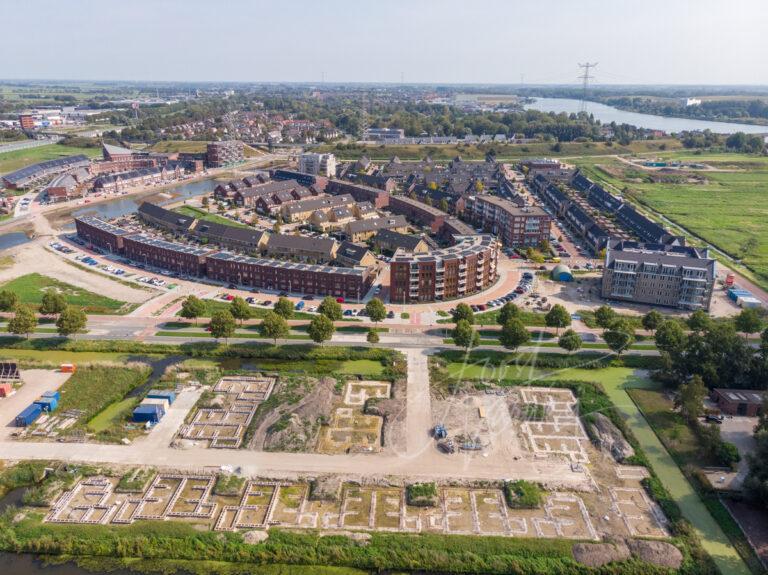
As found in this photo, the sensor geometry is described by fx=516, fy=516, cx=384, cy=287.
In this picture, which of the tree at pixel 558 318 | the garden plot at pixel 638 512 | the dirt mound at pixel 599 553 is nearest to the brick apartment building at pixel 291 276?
the tree at pixel 558 318

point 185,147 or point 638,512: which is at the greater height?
point 185,147

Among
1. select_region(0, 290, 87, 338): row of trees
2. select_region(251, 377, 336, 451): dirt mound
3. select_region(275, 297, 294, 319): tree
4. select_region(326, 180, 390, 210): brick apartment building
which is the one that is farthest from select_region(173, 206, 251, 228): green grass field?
select_region(251, 377, 336, 451): dirt mound

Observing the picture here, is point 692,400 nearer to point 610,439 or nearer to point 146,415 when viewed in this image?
point 610,439

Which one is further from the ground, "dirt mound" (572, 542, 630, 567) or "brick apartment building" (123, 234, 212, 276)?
"brick apartment building" (123, 234, 212, 276)

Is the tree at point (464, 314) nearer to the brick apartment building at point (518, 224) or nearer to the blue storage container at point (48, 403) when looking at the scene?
the brick apartment building at point (518, 224)

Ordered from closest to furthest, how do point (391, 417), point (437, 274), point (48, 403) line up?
point (391, 417) → point (48, 403) → point (437, 274)

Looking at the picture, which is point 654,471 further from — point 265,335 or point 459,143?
point 459,143

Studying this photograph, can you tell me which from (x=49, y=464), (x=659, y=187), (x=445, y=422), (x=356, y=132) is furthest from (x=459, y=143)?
(x=49, y=464)

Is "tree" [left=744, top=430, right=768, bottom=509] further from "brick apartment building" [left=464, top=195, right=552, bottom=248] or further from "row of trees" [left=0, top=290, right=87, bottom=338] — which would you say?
"row of trees" [left=0, top=290, right=87, bottom=338]

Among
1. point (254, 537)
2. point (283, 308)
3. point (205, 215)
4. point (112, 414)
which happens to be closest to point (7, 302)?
point (112, 414)
